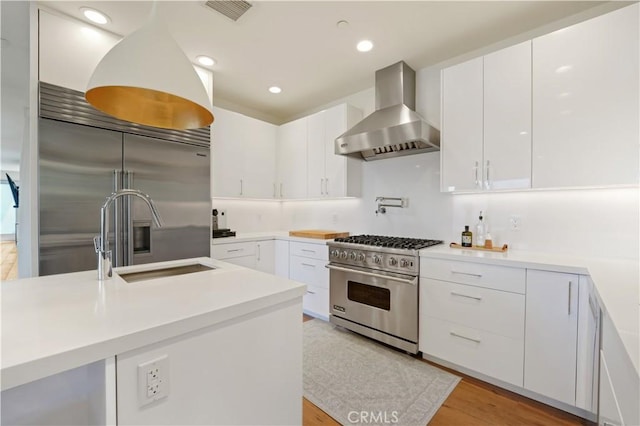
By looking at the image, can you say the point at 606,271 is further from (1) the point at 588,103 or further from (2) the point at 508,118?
(2) the point at 508,118

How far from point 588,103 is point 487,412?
206 cm

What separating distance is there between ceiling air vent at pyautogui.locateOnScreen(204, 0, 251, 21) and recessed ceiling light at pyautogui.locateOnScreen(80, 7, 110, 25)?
0.85 meters

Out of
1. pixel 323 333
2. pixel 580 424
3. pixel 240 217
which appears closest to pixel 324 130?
pixel 240 217

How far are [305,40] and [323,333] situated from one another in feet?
8.95

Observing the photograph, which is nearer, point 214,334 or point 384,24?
point 214,334

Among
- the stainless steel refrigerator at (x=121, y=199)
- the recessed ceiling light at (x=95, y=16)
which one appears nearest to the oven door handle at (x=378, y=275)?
the stainless steel refrigerator at (x=121, y=199)

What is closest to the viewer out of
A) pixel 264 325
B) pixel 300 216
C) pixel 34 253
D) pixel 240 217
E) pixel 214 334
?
pixel 214 334

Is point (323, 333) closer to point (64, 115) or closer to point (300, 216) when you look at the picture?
point (300, 216)

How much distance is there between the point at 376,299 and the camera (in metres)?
2.58

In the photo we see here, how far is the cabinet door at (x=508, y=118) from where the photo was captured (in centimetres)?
203

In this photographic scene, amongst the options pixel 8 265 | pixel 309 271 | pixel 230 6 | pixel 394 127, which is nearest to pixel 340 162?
pixel 394 127

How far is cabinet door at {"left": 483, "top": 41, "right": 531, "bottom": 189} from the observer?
6.64 ft

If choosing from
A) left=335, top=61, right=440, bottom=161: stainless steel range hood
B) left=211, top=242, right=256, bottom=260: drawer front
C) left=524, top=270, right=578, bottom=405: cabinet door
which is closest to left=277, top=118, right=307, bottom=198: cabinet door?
left=335, top=61, right=440, bottom=161: stainless steel range hood

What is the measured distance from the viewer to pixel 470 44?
8.13 ft
